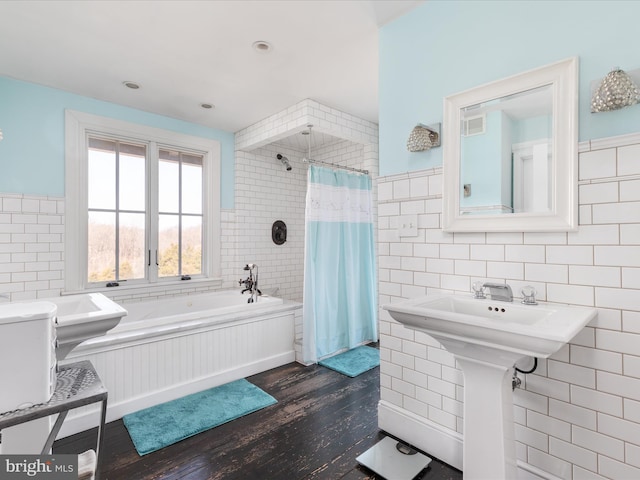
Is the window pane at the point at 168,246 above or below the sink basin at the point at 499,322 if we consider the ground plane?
above

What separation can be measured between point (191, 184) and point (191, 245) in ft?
2.48

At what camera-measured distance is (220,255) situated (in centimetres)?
411

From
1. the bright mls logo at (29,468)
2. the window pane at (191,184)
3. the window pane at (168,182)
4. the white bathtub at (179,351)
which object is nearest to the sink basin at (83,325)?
the bright mls logo at (29,468)

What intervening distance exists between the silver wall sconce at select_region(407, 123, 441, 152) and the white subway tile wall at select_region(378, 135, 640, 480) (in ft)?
1.82

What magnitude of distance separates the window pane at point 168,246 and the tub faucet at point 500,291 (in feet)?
11.0

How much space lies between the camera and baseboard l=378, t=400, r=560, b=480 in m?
1.62

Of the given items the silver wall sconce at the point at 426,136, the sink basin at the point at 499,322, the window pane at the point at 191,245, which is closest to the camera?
the sink basin at the point at 499,322

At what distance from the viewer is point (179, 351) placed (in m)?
2.61

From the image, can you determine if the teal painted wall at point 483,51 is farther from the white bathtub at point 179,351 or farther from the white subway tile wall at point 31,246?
the white subway tile wall at point 31,246

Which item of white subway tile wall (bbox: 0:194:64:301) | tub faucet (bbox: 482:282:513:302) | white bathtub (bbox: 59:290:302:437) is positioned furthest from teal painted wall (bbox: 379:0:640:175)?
white subway tile wall (bbox: 0:194:64:301)

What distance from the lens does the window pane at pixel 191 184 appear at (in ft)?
12.9

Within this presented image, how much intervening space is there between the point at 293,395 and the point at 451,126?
2299mm

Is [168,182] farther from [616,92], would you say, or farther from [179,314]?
[616,92]

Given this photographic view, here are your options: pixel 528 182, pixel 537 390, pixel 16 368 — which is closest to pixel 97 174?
pixel 16 368
